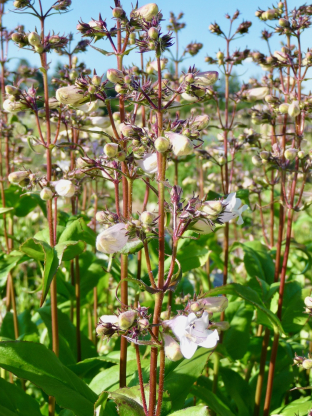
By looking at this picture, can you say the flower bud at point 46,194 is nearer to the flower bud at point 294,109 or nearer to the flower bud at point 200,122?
the flower bud at point 200,122

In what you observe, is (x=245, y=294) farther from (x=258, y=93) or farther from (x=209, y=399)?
(x=258, y=93)

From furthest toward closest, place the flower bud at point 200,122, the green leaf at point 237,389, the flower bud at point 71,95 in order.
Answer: the green leaf at point 237,389, the flower bud at point 71,95, the flower bud at point 200,122

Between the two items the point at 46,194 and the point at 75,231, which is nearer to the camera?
the point at 46,194

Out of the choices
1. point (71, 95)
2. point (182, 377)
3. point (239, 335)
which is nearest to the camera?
point (71, 95)

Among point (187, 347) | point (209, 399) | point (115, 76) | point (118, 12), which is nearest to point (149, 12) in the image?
point (118, 12)

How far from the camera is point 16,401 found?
6.13 ft

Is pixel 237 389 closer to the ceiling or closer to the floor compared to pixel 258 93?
closer to the floor

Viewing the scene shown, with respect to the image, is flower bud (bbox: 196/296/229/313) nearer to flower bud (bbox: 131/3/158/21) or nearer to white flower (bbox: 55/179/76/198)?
white flower (bbox: 55/179/76/198)

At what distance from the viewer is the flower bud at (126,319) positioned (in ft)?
4.21

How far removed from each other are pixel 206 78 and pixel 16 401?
5.25ft

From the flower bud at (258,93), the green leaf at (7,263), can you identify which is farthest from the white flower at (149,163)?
the flower bud at (258,93)

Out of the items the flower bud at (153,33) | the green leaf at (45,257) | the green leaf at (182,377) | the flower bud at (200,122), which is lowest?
the green leaf at (182,377)

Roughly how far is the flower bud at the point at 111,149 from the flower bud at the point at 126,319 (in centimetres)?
57

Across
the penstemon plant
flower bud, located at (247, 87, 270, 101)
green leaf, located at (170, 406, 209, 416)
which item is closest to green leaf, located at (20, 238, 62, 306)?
the penstemon plant
